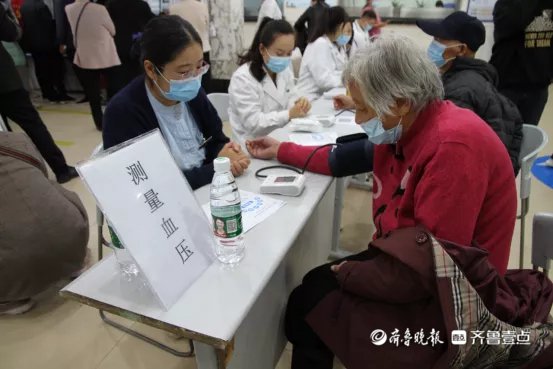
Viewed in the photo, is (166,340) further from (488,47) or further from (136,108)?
(488,47)

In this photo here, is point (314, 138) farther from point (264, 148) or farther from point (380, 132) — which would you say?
point (380, 132)

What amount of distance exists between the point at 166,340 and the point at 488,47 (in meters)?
5.21

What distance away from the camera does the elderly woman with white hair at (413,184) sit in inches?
33.6

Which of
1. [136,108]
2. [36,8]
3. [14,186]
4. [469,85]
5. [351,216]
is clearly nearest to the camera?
[136,108]

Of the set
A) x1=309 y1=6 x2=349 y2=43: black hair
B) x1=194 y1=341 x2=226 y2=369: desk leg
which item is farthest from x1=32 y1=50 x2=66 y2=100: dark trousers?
x1=194 y1=341 x2=226 y2=369: desk leg

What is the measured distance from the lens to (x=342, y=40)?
3.14m

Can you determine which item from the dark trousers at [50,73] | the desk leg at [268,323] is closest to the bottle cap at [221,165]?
the desk leg at [268,323]

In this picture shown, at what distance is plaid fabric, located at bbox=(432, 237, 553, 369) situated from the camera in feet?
2.54

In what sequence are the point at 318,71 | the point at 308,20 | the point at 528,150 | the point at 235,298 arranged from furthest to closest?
the point at 308,20 < the point at 318,71 < the point at 528,150 < the point at 235,298

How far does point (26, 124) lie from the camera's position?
8.45 feet

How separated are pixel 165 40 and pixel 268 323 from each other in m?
0.96

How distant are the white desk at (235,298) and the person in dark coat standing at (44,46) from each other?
182 inches

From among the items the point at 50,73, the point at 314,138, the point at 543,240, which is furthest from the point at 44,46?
the point at 543,240

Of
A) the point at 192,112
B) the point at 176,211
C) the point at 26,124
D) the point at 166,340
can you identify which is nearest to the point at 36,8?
the point at 26,124
